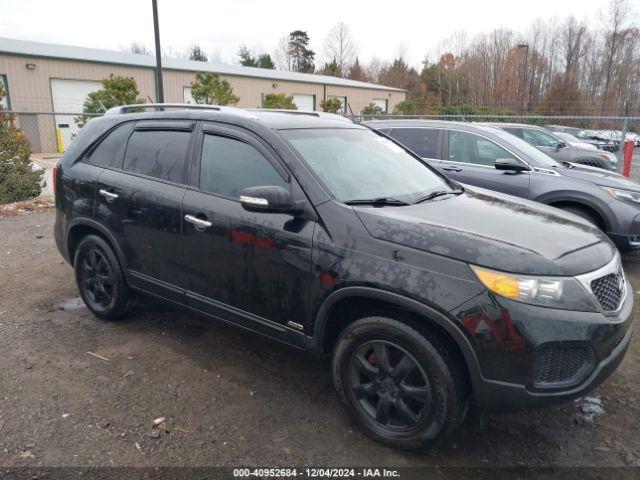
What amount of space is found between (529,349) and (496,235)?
0.62 metres

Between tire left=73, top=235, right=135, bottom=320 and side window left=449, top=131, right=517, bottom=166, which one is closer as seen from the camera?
tire left=73, top=235, right=135, bottom=320

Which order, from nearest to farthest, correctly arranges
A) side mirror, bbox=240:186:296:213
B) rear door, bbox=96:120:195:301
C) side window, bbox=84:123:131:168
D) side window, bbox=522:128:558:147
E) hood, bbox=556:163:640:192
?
1. side mirror, bbox=240:186:296:213
2. rear door, bbox=96:120:195:301
3. side window, bbox=84:123:131:168
4. hood, bbox=556:163:640:192
5. side window, bbox=522:128:558:147

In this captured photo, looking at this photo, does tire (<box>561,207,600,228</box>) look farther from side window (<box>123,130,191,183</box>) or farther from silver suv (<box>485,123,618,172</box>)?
side window (<box>123,130,191,183</box>)

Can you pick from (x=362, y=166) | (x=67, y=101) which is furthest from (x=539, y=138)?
(x=67, y=101)

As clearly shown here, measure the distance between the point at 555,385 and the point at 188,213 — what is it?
247cm

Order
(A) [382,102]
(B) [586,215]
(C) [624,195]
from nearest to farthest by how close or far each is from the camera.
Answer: (C) [624,195], (B) [586,215], (A) [382,102]

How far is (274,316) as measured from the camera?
10.2 ft

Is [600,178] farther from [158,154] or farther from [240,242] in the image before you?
[158,154]

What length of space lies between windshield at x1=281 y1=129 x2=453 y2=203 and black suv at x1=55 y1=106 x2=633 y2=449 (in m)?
0.01

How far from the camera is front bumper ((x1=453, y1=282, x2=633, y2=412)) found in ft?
7.57

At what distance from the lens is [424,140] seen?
7.09m

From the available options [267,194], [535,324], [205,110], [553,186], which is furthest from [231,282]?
[553,186]

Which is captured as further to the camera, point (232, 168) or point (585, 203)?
point (585, 203)

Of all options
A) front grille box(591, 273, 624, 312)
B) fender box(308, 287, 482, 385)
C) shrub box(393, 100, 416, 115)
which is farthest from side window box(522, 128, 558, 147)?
shrub box(393, 100, 416, 115)
